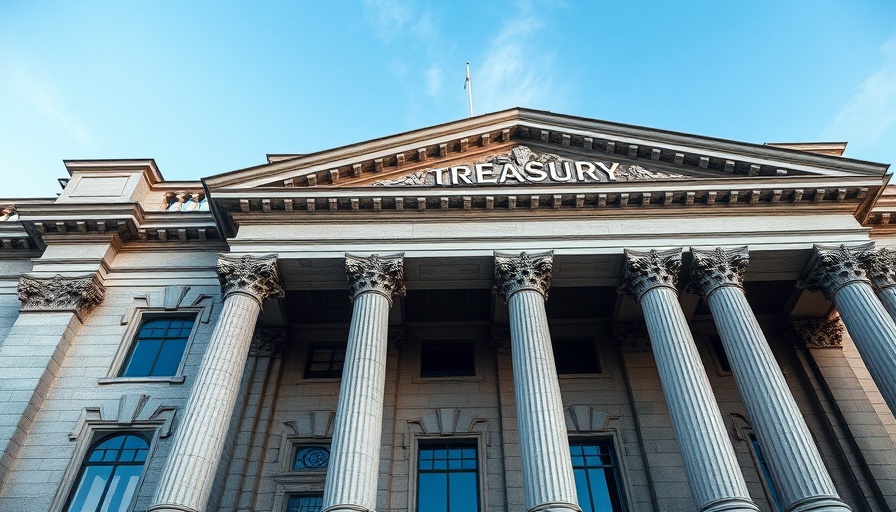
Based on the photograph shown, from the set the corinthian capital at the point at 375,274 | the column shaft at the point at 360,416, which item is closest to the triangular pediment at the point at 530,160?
the corinthian capital at the point at 375,274

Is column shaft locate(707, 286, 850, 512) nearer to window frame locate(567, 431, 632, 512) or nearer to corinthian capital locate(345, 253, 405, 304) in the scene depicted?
window frame locate(567, 431, 632, 512)

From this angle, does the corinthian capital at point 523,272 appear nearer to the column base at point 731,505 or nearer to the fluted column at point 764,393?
the fluted column at point 764,393

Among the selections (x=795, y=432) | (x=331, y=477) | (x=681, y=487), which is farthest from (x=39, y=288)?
(x=795, y=432)

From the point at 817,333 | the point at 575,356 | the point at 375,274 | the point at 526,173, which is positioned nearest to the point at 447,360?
the point at 575,356

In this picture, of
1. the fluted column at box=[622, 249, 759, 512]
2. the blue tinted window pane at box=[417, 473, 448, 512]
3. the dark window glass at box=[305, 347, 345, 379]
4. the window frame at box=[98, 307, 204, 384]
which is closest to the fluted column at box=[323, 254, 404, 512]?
the blue tinted window pane at box=[417, 473, 448, 512]

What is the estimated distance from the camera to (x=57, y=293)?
2042cm

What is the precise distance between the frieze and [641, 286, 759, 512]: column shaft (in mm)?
5033

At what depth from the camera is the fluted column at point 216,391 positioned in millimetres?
13961

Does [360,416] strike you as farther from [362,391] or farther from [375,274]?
[375,274]

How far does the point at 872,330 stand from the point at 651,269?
5.88 m

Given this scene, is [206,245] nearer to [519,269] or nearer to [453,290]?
[453,290]

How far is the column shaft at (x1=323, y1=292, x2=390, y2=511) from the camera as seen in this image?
45.6 feet

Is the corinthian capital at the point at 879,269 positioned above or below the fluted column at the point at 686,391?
above

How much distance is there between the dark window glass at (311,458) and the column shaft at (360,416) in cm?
471
